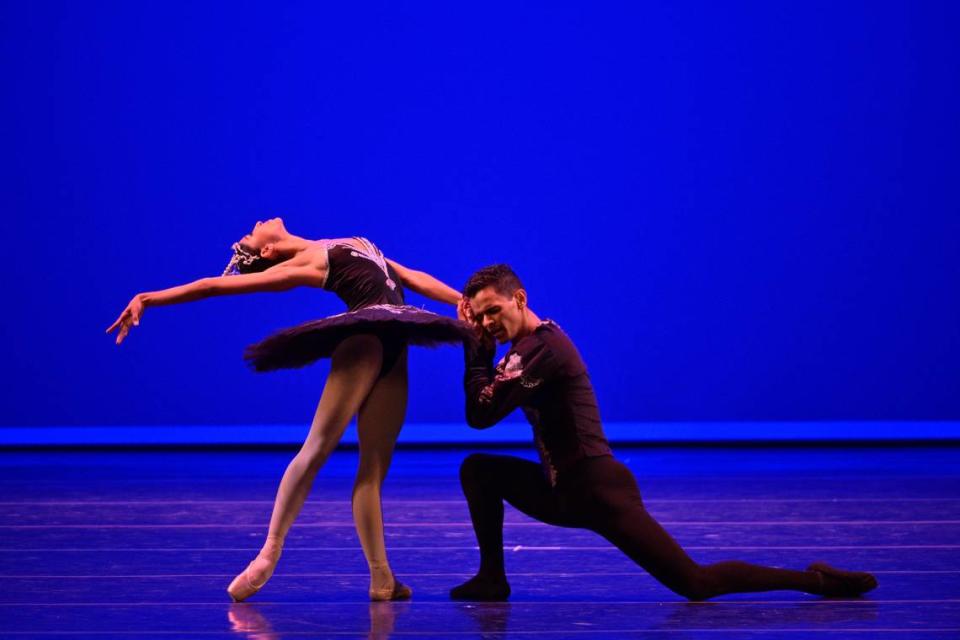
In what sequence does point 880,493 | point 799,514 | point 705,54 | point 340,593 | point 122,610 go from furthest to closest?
point 705,54, point 880,493, point 799,514, point 340,593, point 122,610

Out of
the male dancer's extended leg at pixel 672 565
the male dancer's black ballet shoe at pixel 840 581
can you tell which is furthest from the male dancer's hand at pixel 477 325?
the male dancer's black ballet shoe at pixel 840 581

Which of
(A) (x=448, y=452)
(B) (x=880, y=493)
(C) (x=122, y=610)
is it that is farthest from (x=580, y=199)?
(C) (x=122, y=610)

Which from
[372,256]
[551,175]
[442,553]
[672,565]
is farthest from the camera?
[551,175]

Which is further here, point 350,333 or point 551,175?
point 551,175

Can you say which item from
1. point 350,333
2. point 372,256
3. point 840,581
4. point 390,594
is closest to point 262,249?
point 372,256

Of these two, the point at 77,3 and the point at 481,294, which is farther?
the point at 77,3

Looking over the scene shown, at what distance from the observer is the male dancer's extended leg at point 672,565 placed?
2.66 m

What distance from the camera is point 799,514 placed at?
14.0ft

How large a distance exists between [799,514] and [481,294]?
1959 millimetres

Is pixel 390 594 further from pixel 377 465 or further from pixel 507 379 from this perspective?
pixel 507 379

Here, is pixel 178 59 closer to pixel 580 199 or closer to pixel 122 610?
pixel 580 199

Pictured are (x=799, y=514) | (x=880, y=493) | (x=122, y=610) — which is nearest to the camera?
(x=122, y=610)

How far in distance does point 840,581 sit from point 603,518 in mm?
553

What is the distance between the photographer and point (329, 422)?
9.27ft
